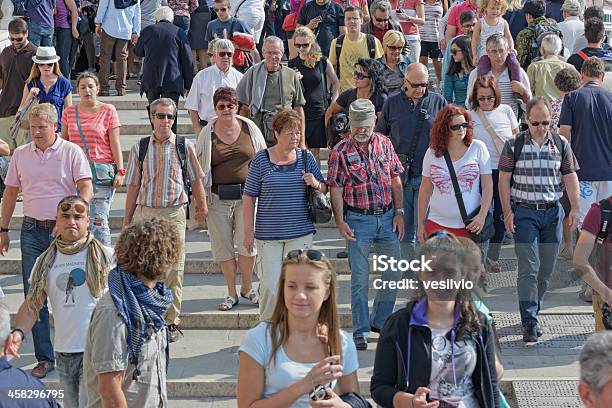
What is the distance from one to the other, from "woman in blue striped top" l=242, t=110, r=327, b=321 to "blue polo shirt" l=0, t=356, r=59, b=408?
155 inches

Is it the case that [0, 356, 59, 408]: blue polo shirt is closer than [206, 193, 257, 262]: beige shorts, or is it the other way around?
[0, 356, 59, 408]: blue polo shirt

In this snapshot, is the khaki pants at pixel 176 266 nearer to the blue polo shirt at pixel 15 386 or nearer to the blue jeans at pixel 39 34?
the blue polo shirt at pixel 15 386

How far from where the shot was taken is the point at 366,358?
868 cm

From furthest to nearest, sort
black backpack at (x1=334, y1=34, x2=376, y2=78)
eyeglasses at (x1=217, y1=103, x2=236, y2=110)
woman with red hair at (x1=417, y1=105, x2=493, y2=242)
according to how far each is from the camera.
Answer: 1. black backpack at (x1=334, y1=34, x2=376, y2=78)
2. eyeglasses at (x1=217, y1=103, x2=236, y2=110)
3. woman with red hair at (x1=417, y1=105, x2=493, y2=242)

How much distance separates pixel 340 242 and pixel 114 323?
206 inches

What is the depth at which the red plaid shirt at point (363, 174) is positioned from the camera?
8.74m

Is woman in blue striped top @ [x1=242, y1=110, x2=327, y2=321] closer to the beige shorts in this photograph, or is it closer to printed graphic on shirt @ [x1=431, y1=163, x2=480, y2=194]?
the beige shorts

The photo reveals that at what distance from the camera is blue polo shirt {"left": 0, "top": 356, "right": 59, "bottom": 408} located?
15.3 ft

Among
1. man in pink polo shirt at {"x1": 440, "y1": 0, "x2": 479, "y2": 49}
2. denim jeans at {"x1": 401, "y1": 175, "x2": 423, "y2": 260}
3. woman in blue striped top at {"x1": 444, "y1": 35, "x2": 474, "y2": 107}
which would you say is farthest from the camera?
man in pink polo shirt at {"x1": 440, "y1": 0, "x2": 479, "y2": 49}

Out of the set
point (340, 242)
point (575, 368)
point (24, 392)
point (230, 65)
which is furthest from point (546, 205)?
point (24, 392)

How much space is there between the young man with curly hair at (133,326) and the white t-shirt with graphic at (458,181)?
10.6 ft

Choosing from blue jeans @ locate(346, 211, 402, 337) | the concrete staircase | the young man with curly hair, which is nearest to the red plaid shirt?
blue jeans @ locate(346, 211, 402, 337)

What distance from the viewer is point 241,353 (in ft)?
16.7

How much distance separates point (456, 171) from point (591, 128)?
66.0 inches
